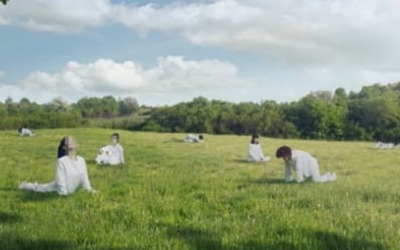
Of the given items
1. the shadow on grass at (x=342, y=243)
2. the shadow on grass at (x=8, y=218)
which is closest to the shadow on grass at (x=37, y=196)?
the shadow on grass at (x=8, y=218)

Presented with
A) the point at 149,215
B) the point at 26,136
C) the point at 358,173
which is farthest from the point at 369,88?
the point at 149,215

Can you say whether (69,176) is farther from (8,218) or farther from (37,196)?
(8,218)

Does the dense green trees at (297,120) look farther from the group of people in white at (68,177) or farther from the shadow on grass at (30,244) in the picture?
the shadow on grass at (30,244)

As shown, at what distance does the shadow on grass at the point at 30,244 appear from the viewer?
7922mm

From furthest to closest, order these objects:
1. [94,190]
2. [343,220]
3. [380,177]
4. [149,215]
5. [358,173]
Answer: [358,173] → [380,177] → [94,190] → [149,215] → [343,220]

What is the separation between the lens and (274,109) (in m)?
132

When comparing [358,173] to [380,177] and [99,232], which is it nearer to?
[380,177]

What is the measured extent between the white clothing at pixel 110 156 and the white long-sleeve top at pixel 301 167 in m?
10.1

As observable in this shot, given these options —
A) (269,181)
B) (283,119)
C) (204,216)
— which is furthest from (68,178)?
(283,119)

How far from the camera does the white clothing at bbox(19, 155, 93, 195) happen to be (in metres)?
13.4

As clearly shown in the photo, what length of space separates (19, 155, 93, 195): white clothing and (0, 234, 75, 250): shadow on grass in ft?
16.2

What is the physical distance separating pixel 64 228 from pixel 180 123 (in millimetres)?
109094

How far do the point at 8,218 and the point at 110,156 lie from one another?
14266mm

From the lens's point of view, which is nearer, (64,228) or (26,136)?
(64,228)
